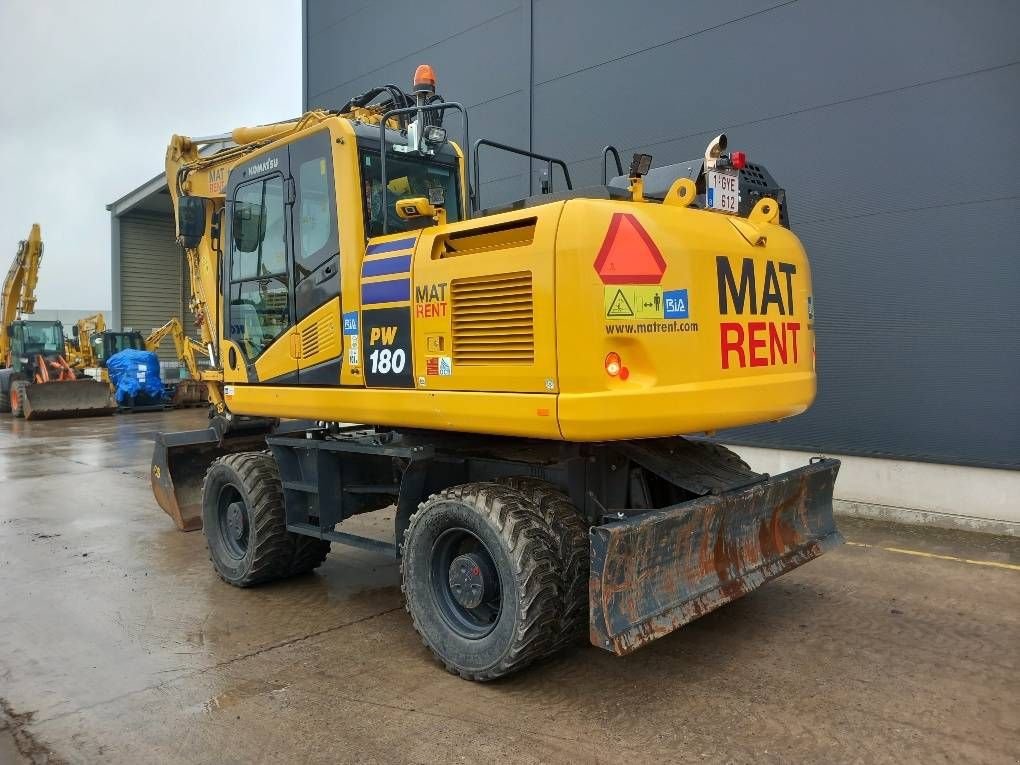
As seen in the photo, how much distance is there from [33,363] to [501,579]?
24.1 metres

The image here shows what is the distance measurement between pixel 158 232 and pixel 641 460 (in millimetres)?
30669

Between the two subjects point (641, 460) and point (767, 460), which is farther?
point (767, 460)

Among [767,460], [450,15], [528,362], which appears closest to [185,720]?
[528,362]

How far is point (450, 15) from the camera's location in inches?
460

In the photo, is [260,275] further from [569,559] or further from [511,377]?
[569,559]

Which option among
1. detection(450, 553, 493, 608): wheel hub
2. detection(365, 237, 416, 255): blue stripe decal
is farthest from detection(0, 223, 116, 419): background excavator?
detection(450, 553, 493, 608): wheel hub

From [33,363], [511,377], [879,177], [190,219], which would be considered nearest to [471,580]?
[511,377]

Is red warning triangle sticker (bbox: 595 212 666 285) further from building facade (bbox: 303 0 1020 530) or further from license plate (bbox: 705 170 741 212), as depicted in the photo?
building facade (bbox: 303 0 1020 530)

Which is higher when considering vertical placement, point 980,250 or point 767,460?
point 980,250

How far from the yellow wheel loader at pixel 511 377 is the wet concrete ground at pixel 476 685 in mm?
367

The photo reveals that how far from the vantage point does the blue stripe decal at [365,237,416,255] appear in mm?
4505

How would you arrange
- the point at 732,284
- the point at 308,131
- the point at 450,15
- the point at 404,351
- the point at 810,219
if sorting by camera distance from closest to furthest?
the point at 732,284 < the point at 404,351 < the point at 308,131 < the point at 810,219 < the point at 450,15

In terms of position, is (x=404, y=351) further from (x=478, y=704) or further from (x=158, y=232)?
(x=158, y=232)

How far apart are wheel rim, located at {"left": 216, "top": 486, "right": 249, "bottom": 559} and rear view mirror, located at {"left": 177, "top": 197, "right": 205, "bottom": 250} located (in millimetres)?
1992
